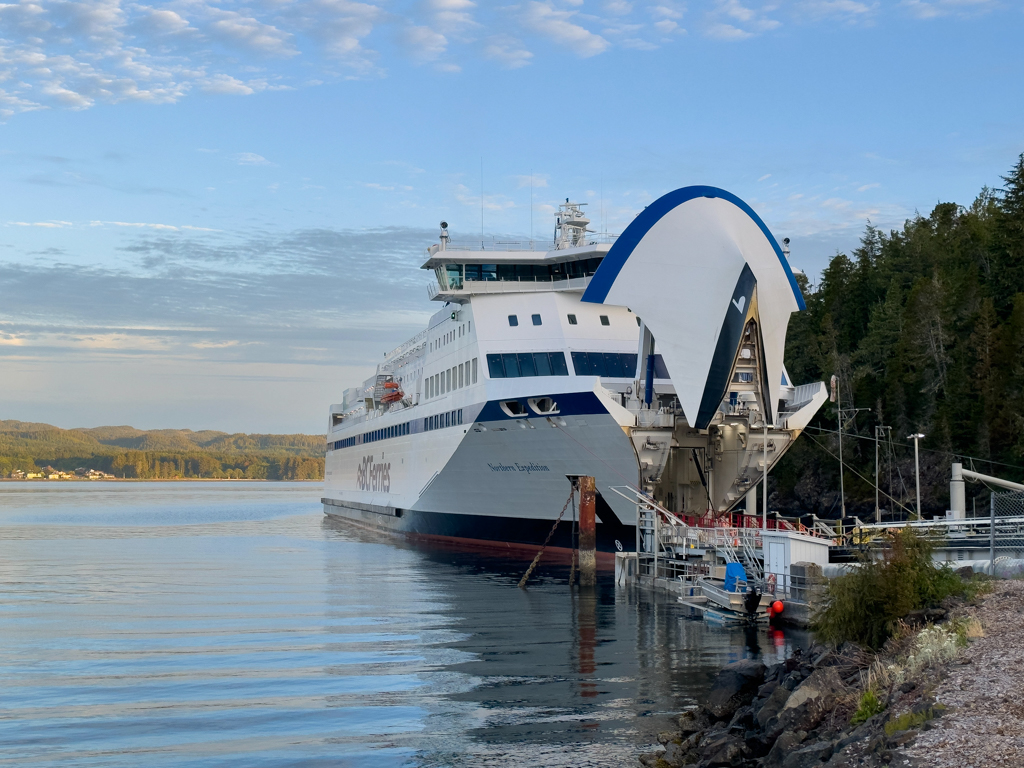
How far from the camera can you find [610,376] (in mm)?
35219

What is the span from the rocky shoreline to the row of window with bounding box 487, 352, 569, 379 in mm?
20643

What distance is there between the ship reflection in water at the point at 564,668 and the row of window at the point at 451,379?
30.6 feet

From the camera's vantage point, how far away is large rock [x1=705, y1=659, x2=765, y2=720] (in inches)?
542

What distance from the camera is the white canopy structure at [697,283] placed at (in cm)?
2834

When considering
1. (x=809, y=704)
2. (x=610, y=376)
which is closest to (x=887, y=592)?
(x=809, y=704)

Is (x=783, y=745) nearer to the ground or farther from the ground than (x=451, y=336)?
nearer to the ground

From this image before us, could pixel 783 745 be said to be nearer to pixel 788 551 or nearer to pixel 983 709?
pixel 983 709

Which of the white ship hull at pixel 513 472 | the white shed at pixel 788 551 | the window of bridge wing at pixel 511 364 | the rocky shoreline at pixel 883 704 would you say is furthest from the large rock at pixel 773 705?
the window of bridge wing at pixel 511 364

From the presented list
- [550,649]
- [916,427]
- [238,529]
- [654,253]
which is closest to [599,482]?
[654,253]

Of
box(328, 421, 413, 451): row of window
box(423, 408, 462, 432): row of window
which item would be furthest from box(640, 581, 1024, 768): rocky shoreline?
box(328, 421, 413, 451): row of window

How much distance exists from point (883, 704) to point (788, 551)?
12.8 metres

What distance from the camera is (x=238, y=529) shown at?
6844 centimetres

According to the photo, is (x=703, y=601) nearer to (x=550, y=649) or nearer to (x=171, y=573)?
(x=550, y=649)

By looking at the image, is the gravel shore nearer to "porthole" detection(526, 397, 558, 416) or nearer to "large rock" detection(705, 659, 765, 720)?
"large rock" detection(705, 659, 765, 720)
